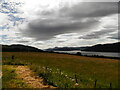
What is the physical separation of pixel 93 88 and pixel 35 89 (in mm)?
3692

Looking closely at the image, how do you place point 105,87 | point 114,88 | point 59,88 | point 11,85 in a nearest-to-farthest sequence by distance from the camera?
1. point 114,88
2. point 105,87
3. point 59,88
4. point 11,85

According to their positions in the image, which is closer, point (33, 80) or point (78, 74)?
point (33, 80)

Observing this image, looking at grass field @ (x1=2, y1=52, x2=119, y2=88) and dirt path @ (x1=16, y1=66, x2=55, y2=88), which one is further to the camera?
dirt path @ (x1=16, y1=66, x2=55, y2=88)

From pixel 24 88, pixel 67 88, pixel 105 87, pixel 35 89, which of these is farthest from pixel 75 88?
pixel 24 88

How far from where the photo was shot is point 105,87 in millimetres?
8180

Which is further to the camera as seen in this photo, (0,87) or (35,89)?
(0,87)

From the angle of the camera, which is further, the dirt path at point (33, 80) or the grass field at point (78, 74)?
the dirt path at point (33, 80)

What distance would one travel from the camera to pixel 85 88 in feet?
27.0

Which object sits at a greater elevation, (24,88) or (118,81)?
(118,81)

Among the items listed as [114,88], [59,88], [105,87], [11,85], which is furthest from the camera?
[11,85]

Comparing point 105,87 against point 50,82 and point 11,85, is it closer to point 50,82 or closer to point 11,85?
point 50,82

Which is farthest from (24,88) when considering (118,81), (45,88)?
(118,81)

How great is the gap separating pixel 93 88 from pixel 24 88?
14.8 ft

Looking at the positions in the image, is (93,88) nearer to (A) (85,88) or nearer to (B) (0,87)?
(A) (85,88)
